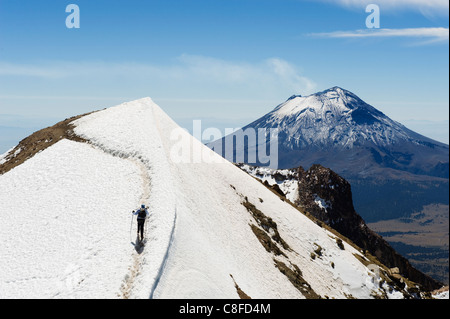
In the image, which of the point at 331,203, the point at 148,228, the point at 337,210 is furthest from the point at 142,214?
the point at 337,210

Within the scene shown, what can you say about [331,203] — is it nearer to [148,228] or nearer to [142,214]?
[148,228]

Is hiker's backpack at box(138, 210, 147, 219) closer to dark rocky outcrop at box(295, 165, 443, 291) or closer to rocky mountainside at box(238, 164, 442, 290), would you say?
rocky mountainside at box(238, 164, 442, 290)

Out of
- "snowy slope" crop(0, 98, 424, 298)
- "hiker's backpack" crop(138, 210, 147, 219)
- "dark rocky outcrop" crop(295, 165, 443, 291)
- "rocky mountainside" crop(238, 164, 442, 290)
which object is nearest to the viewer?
"snowy slope" crop(0, 98, 424, 298)

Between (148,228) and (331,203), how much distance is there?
322 feet

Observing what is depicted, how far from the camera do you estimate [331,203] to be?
125 meters

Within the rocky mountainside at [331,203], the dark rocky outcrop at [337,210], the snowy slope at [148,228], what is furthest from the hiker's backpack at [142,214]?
the dark rocky outcrop at [337,210]

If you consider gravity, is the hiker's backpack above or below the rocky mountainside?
above

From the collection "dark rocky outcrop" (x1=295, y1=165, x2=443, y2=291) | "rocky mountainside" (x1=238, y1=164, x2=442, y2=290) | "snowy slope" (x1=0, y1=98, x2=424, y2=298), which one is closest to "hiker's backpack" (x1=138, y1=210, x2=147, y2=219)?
"snowy slope" (x1=0, y1=98, x2=424, y2=298)

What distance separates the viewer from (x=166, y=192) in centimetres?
4053

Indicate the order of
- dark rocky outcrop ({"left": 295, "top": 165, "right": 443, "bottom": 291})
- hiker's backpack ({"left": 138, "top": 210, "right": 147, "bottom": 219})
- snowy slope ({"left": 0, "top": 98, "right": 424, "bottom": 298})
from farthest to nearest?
dark rocky outcrop ({"left": 295, "top": 165, "right": 443, "bottom": 291}) → hiker's backpack ({"left": 138, "top": 210, "right": 147, "bottom": 219}) → snowy slope ({"left": 0, "top": 98, "right": 424, "bottom": 298})

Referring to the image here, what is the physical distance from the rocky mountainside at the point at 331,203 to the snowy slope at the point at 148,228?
53.5m

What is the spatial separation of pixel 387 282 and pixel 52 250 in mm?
49792

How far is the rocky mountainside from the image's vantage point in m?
119

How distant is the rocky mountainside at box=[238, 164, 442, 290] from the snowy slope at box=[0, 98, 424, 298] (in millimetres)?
53510
